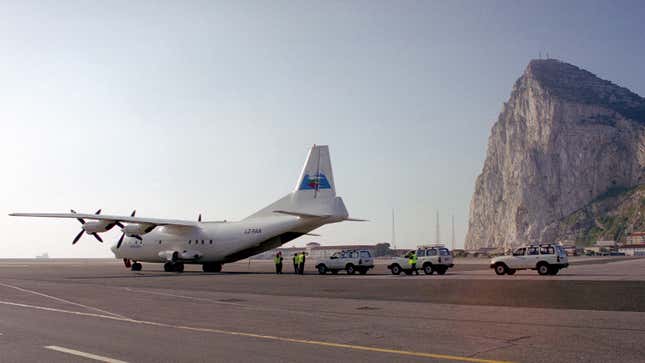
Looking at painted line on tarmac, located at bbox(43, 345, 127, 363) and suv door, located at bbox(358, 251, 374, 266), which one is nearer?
painted line on tarmac, located at bbox(43, 345, 127, 363)

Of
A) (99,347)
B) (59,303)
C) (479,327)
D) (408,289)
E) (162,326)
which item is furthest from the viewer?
(408,289)

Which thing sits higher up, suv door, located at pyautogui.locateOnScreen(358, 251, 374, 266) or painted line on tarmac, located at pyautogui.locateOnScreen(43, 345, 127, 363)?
suv door, located at pyautogui.locateOnScreen(358, 251, 374, 266)

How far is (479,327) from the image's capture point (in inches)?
557

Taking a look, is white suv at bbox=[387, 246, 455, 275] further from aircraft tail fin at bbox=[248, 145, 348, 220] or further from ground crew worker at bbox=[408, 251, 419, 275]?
aircraft tail fin at bbox=[248, 145, 348, 220]

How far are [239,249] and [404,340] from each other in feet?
131

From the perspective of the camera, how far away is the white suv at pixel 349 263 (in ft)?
152

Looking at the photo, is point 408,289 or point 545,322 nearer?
point 545,322

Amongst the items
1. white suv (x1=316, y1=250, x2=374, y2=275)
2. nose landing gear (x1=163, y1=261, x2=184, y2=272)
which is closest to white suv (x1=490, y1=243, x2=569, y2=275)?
white suv (x1=316, y1=250, x2=374, y2=275)

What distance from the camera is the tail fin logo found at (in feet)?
163

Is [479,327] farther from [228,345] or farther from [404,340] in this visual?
[228,345]

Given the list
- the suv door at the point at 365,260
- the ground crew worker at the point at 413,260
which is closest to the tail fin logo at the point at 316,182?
the suv door at the point at 365,260

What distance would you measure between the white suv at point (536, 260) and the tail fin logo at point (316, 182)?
52.0ft

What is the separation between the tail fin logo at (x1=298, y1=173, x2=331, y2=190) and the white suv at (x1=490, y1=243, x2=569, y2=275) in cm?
1585

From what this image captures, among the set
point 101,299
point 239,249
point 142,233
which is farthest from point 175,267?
point 101,299
